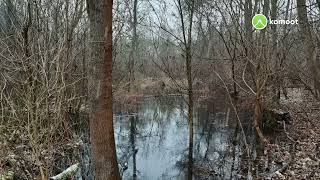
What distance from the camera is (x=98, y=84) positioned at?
4348mm

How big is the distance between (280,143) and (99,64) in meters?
7.42

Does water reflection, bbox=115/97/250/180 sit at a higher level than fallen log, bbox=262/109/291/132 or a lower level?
lower

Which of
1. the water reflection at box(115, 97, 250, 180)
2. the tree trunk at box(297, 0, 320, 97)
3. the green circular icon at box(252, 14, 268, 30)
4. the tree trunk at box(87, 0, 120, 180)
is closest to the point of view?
the tree trunk at box(87, 0, 120, 180)

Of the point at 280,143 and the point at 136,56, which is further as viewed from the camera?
the point at 136,56

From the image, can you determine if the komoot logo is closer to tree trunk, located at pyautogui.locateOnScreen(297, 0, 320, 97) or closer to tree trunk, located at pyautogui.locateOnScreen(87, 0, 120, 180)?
tree trunk, located at pyautogui.locateOnScreen(297, 0, 320, 97)

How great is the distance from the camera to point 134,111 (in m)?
17.1

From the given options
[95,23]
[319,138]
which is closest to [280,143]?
[319,138]

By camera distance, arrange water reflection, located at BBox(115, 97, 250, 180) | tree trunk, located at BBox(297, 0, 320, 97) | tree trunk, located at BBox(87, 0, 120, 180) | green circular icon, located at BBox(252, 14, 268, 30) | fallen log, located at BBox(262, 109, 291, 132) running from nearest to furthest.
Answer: tree trunk, located at BBox(87, 0, 120, 180)
tree trunk, located at BBox(297, 0, 320, 97)
water reflection, located at BBox(115, 97, 250, 180)
green circular icon, located at BBox(252, 14, 268, 30)
fallen log, located at BBox(262, 109, 291, 132)

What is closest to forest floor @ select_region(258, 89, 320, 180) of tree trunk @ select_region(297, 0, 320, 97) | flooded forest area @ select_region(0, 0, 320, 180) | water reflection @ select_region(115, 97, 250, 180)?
flooded forest area @ select_region(0, 0, 320, 180)

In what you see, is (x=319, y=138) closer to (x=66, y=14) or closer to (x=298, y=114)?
(x=298, y=114)

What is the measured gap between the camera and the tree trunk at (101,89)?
4.29 metres

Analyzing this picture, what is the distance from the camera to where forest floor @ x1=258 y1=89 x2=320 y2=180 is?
6.61m

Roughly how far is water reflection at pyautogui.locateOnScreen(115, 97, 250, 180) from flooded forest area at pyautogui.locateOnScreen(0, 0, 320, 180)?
0.04 metres

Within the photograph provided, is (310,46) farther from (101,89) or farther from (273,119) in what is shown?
(101,89)
